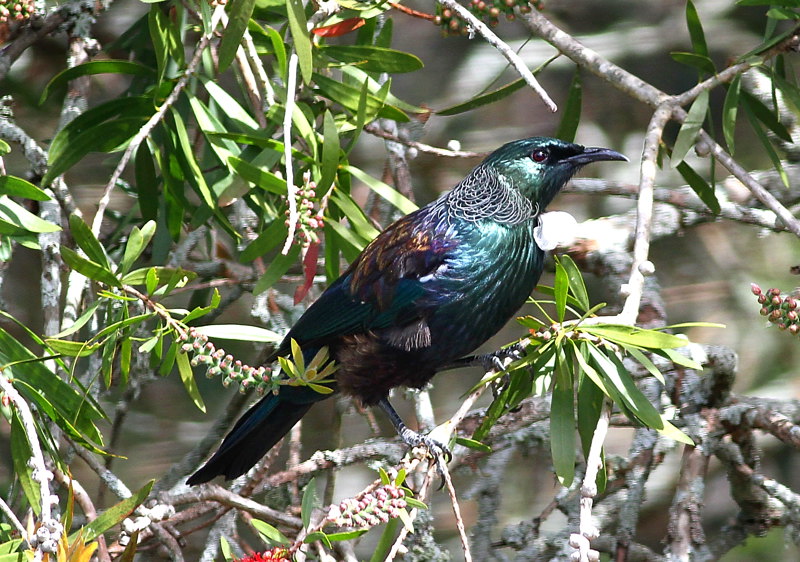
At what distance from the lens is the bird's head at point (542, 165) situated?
9.78 ft

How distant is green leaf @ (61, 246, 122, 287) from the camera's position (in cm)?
235

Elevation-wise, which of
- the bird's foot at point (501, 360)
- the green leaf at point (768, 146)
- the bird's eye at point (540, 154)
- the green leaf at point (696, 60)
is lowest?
the bird's foot at point (501, 360)

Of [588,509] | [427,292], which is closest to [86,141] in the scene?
[427,292]

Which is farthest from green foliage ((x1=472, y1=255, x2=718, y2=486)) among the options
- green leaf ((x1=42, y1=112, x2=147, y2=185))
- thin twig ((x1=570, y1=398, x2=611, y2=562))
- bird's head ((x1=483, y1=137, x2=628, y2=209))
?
green leaf ((x1=42, y1=112, x2=147, y2=185))

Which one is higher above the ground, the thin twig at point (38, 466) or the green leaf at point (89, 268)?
the green leaf at point (89, 268)

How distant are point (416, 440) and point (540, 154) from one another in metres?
0.92

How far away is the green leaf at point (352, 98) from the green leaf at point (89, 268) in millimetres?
907

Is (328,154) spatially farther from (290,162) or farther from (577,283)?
(577,283)

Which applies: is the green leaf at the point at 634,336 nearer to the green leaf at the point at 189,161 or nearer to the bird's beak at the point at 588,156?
the bird's beak at the point at 588,156

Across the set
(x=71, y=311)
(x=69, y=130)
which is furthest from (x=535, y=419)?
(x=69, y=130)

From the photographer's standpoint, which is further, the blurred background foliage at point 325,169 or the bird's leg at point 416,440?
the blurred background foliage at point 325,169

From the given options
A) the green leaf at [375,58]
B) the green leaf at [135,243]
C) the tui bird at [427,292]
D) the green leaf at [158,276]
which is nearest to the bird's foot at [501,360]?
the tui bird at [427,292]

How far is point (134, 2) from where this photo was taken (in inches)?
184

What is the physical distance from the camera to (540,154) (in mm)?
3016
